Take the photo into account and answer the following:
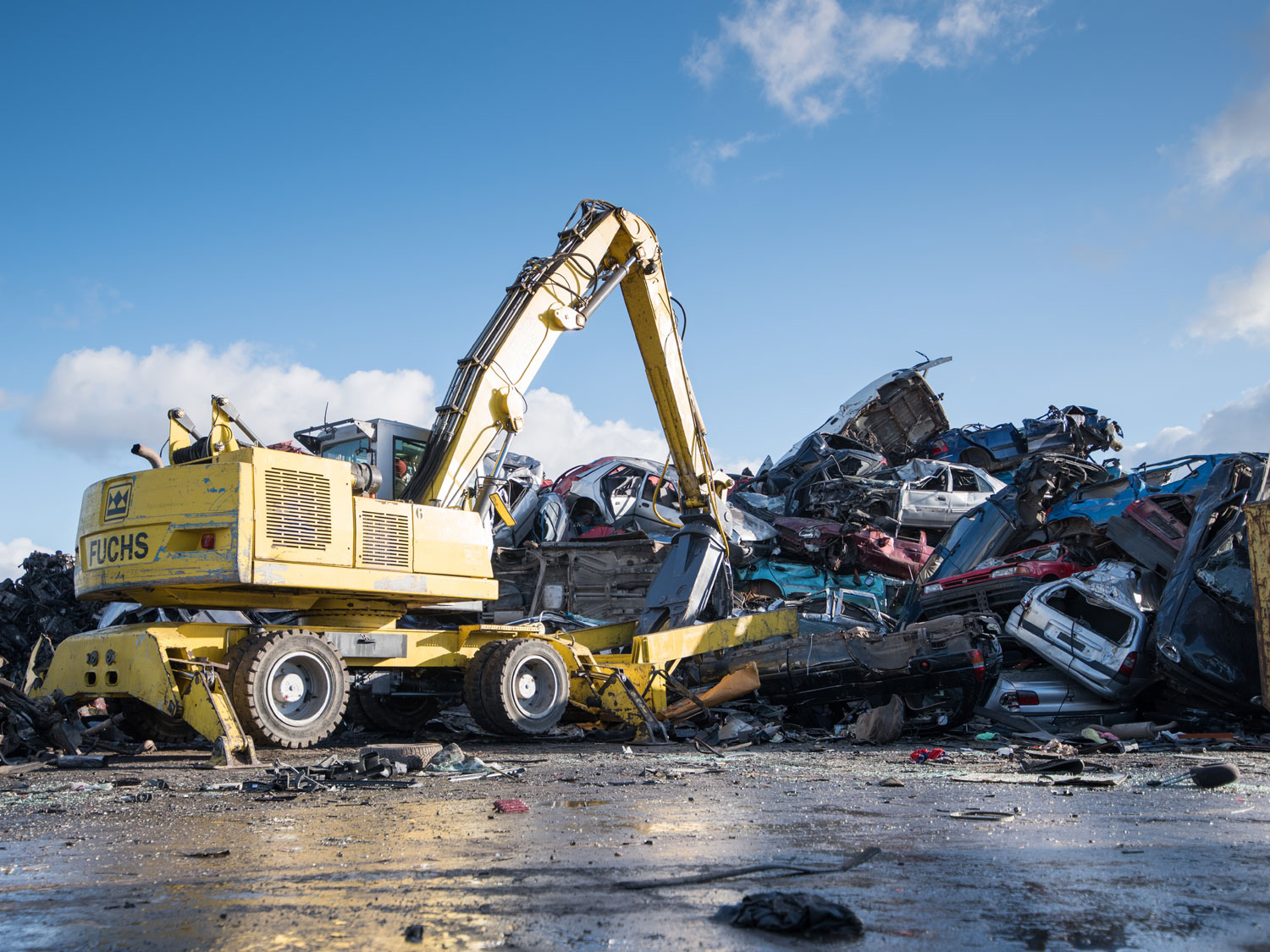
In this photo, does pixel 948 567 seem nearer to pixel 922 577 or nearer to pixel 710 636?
pixel 922 577

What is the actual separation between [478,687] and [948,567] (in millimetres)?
7750

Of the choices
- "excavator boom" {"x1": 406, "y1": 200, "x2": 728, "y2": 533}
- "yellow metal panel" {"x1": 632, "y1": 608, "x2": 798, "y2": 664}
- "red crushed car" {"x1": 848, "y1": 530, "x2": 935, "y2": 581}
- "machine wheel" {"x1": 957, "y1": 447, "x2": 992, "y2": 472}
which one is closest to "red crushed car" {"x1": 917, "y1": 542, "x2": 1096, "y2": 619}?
"yellow metal panel" {"x1": 632, "y1": 608, "x2": 798, "y2": 664}

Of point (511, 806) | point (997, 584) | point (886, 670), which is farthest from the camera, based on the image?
point (997, 584)

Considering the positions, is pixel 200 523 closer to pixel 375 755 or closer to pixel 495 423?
pixel 375 755

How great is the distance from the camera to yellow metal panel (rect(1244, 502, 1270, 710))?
860 centimetres

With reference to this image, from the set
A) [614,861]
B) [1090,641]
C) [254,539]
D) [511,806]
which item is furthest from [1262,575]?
[254,539]

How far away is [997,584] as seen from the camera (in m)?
11.0

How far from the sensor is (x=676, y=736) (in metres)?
9.59

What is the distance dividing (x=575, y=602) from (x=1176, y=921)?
40.1ft

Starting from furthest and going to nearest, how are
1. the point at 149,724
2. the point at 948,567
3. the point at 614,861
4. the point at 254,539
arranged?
the point at 948,567, the point at 149,724, the point at 254,539, the point at 614,861

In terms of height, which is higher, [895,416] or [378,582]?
[895,416]

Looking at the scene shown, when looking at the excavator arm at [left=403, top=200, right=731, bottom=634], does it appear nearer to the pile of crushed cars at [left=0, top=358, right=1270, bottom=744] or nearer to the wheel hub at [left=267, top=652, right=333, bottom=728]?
the pile of crushed cars at [left=0, top=358, right=1270, bottom=744]

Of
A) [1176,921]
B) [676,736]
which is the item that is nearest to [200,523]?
[676,736]

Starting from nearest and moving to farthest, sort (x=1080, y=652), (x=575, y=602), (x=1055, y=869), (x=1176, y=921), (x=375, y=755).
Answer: (x=1176, y=921) < (x=1055, y=869) < (x=375, y=755) < (x=1080, y=652) < (x=575, y=602)
